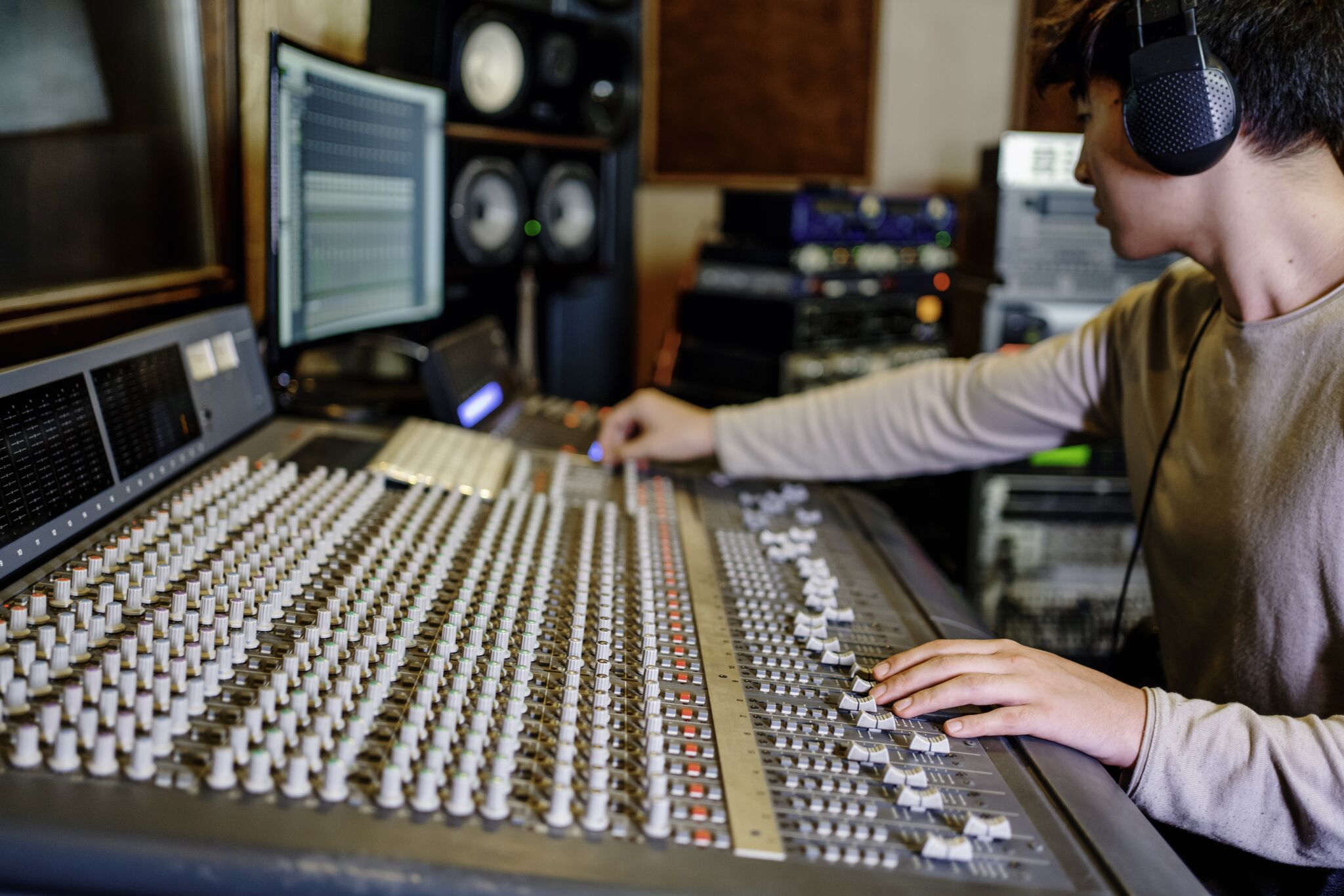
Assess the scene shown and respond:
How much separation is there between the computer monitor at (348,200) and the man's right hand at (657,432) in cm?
40

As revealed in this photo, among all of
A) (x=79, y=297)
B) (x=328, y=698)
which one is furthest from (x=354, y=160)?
(x=328, y=698)

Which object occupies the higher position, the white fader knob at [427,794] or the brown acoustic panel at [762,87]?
the brown acoustic panel at [762,87]

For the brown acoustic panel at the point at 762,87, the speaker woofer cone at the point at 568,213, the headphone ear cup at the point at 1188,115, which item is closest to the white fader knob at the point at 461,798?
the headphone ear cup at the point at 1188,115

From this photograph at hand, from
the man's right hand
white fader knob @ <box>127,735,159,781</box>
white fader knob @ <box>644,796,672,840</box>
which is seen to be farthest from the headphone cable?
white fader knob @ <box>127,735,159,781</box>

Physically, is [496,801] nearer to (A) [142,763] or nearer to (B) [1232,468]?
(A) [142,763]

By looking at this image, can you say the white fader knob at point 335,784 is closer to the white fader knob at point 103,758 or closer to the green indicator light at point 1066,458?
the white fader knob at point 103,758

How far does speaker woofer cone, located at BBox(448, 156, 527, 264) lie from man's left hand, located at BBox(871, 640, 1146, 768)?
140cm

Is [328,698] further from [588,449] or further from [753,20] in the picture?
[753,20]

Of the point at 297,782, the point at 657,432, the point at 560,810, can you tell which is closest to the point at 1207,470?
the point at 657,432

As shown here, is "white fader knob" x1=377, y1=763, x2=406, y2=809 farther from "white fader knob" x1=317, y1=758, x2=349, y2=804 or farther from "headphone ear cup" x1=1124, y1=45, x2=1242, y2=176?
"headphone ear cup" x1=1124, y1=45, x2=1242, y2=176

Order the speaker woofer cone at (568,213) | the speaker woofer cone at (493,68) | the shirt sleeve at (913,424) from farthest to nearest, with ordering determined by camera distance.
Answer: the speaker woofer cone at (568,213) → the speaker woofer cone at (493,68) → the shirt sleeve at (913,424)

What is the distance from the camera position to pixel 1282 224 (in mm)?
1050

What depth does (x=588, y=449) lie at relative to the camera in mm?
1536

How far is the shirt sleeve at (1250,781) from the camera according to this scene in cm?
78
